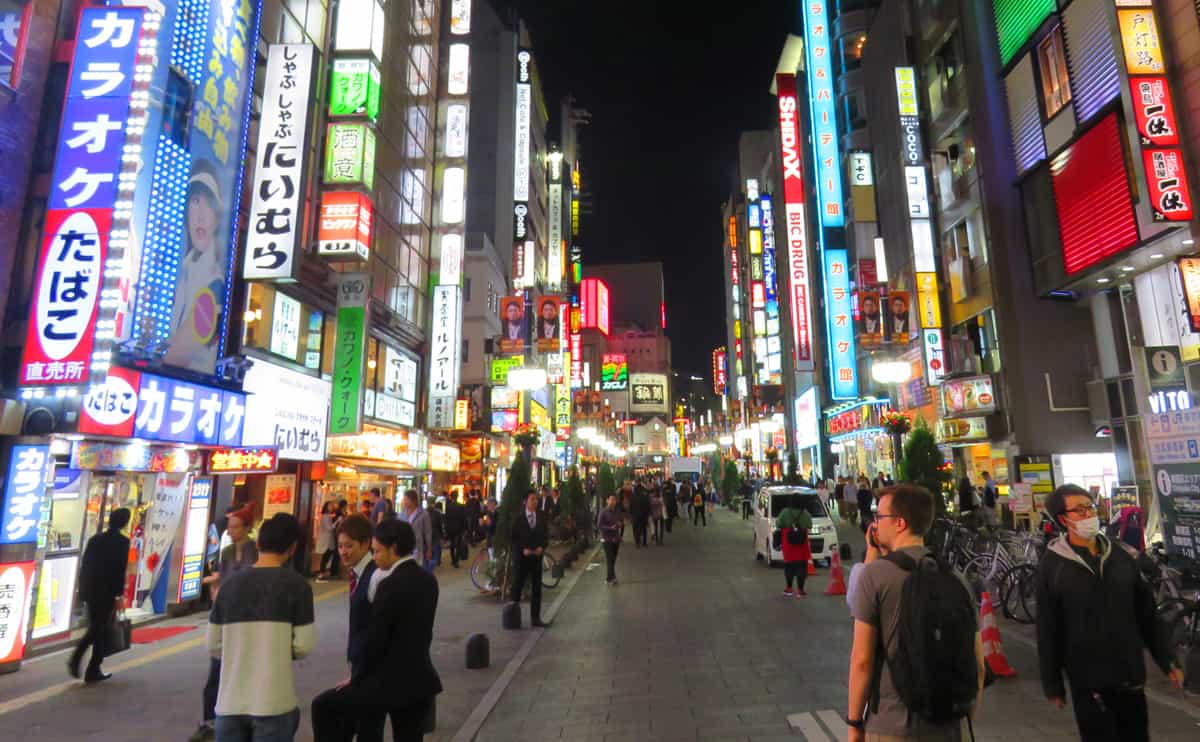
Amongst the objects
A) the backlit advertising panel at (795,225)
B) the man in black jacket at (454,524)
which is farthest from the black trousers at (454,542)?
the backlit advertising panel at (795,225)

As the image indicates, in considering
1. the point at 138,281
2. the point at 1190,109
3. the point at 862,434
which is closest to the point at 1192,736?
the point at 138,281

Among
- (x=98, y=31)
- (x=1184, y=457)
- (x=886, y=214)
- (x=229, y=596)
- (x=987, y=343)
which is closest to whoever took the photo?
(x=229, y=596)

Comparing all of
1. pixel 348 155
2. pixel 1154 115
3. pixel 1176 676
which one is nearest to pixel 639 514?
pixel 348 155

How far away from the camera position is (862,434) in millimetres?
35906

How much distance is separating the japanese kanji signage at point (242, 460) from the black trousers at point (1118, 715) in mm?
12943

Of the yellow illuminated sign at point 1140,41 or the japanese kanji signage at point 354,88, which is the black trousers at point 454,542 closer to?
the japanese kanji signage at point 354,88

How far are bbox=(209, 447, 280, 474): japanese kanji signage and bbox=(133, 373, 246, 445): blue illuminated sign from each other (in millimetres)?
203

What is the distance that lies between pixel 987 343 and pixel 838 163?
16.3m

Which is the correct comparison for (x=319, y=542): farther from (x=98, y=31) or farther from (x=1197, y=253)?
(x=1197, y=253)

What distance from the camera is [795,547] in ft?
41.1

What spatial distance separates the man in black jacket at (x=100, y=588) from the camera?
24.3ft

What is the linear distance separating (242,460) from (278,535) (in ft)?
35.0

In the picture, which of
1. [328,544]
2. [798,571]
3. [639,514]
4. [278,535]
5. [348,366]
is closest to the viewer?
[278,535]

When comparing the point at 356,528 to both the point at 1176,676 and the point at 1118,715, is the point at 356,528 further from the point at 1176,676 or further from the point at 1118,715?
the point at 1176,676
